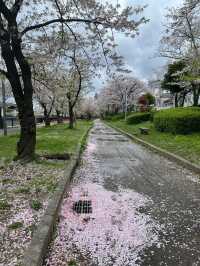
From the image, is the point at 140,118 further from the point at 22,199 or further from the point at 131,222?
the point at 131,222

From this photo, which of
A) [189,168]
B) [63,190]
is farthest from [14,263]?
[189,168]

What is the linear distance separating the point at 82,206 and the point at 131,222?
1.01 metres

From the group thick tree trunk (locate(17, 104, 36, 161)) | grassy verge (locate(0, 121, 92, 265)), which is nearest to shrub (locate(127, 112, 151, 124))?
thick tree trunk (locate(17, 104, 36, 161))

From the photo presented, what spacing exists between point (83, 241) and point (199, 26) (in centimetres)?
1316

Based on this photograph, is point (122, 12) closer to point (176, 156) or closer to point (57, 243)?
point (176, 156)

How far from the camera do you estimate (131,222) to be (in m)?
3.84

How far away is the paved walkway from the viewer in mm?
2953

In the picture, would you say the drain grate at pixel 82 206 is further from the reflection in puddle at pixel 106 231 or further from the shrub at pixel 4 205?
the shrub at pixel 4 205

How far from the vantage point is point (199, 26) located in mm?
13633

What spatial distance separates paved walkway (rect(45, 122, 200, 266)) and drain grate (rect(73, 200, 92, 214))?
1.9 inches

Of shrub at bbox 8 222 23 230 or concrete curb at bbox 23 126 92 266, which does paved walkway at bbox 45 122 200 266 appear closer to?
concrete curb at bbox 23 126 92 266

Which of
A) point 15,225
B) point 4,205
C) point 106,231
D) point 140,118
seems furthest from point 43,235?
point 140,118

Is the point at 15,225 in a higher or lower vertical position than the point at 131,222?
higher

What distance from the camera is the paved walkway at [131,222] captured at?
9.69ft
